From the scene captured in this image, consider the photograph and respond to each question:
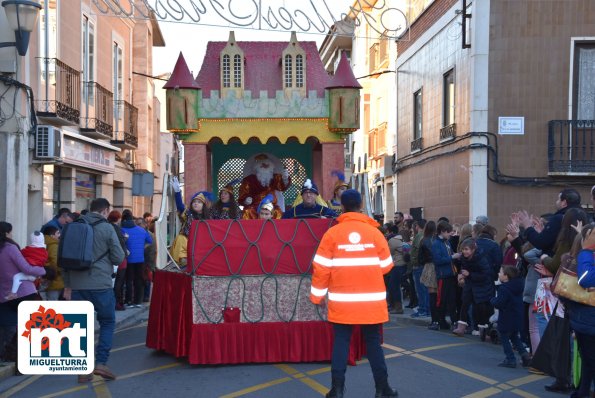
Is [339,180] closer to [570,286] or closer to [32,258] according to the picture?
[32,258]

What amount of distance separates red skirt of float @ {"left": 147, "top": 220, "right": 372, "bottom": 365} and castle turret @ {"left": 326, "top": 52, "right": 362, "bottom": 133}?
2895 millimetres

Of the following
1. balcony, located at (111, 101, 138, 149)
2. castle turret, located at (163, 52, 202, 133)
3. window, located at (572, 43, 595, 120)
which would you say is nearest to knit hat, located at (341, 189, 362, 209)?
castle turret, located at (163, 52, 202, 133)

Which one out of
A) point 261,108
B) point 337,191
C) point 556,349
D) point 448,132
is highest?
point 448,132

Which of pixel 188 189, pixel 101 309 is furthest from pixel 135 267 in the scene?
pixel 101 309

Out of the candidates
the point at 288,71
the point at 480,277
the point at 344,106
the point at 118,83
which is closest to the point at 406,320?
the point at 480,277

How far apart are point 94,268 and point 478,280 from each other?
5.25 metres

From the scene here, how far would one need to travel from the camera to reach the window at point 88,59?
19.6 metres

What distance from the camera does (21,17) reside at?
12.3 meters

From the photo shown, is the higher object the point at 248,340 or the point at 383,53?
the point at 383,53

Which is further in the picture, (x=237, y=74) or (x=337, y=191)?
(x=237, y=74)

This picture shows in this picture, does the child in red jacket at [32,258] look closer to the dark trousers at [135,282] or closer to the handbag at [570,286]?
the handbag at [570,286]

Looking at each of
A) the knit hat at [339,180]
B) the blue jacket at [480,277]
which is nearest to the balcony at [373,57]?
the knit hat at [339,180]

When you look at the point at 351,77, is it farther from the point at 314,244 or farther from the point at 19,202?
the point at 19,202

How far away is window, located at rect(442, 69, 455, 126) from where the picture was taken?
19.0m
